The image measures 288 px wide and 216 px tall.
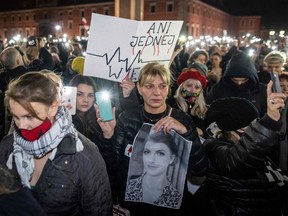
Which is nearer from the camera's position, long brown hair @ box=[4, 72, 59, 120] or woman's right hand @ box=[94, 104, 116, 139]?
long brown hair @ box=[4, 72, 59, 120]

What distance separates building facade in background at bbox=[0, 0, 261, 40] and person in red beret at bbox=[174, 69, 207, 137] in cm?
4071

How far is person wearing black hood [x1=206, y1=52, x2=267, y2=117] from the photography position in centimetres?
393

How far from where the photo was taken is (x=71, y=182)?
192 cm

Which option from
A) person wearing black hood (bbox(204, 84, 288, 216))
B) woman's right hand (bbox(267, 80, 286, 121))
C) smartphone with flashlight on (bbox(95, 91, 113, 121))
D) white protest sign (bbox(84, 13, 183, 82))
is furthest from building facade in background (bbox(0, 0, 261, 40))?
woman's right hand (bbox(267, 80, 286, 121))

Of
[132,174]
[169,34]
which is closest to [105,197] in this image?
[132,174]

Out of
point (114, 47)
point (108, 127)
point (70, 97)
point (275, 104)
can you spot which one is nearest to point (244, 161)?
point (275, 104)

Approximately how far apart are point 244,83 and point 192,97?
0.74m

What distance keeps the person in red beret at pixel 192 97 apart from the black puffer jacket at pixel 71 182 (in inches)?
71.1

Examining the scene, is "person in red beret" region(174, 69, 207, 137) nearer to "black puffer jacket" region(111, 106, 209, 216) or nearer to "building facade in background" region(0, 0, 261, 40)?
"black puffer jacket" region(111, 106, 209, 216)

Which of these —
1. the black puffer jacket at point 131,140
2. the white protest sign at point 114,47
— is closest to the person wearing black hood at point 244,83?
the white protest sign at point 114,47

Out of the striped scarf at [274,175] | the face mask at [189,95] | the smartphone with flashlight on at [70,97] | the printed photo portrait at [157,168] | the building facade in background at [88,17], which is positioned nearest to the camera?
the striped scarf at [274,175]

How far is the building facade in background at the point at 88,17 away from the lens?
4903 centimetres

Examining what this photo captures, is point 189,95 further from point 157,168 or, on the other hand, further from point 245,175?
point 245,175

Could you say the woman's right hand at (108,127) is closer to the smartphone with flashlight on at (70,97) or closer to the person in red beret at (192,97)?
the smartphone with flashlight on at (70,97)
